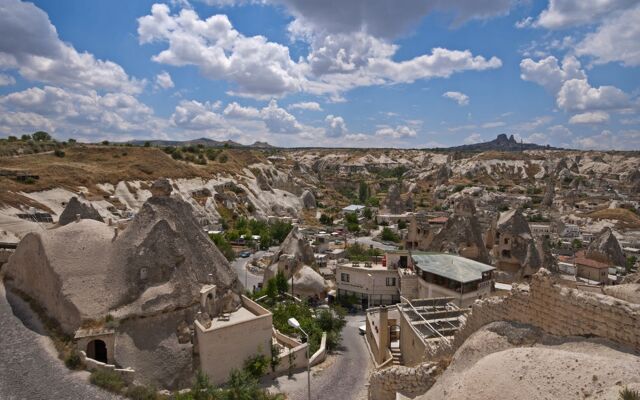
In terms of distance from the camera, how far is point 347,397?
19.5 m

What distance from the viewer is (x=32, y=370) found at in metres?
14.1

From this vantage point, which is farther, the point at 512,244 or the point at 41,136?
the point at 41,136

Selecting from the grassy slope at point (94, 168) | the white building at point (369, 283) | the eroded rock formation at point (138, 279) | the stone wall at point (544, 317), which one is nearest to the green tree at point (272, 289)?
the white building at point (369, 283)

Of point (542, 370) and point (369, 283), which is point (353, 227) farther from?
point (542, 370)

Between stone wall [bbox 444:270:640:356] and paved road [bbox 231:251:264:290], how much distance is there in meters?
31.2

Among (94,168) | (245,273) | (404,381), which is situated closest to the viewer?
(404,381)

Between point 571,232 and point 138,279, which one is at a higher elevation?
point 138,279

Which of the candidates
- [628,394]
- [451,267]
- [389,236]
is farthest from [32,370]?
[389,236]

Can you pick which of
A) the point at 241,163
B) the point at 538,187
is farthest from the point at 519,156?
the point at 241,163

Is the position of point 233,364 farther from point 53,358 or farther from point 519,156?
point 519,156

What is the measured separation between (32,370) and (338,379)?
12978mm

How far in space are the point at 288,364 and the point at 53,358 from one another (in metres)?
10.5

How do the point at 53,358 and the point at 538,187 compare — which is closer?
the point at 53,358

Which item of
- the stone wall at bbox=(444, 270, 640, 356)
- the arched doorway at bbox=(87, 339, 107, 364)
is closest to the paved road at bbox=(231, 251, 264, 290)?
the arched doorway at bbox=(87, 339, 107, 364)
